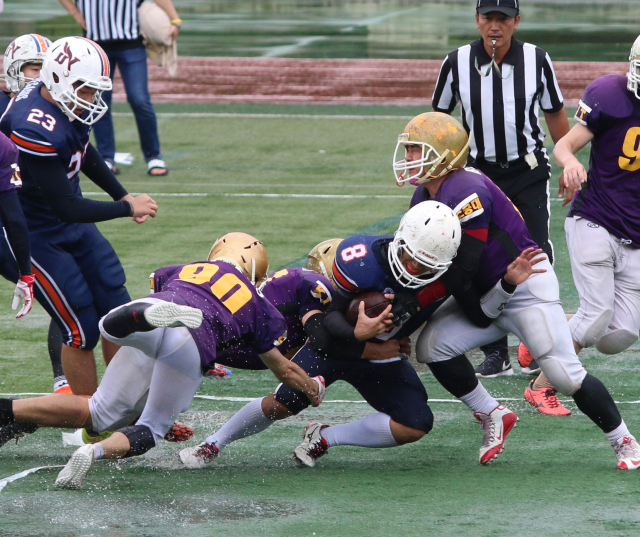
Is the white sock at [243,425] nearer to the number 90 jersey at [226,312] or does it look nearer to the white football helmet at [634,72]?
the number 90 jersey at [226,312]

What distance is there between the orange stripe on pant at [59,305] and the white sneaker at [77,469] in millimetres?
866

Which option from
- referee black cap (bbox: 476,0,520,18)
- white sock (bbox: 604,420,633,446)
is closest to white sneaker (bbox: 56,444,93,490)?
white sock (bbox: 604,420,633,446)

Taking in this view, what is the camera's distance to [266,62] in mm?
15672

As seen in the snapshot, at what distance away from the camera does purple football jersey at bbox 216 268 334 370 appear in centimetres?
405

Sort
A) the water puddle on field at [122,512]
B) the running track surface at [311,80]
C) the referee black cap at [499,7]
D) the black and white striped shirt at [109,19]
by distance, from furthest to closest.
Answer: the running track surface at [311,80], the black and white striped shirt at [109,19], the referee black cap at [499,7], the water puddle on field at [122,512]

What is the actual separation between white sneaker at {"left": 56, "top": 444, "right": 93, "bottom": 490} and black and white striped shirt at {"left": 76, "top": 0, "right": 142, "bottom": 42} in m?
5.99

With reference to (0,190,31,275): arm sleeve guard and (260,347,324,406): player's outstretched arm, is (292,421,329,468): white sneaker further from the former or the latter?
(0,190,31,275): arm sleeve guard

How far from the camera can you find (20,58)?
192 inches

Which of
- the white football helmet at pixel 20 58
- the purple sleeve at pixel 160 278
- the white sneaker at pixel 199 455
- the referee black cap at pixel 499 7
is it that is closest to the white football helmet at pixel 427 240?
the purple sleeve at pixel 160 278

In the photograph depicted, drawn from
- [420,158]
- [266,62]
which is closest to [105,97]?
[420,158]

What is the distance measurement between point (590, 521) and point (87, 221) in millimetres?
2303

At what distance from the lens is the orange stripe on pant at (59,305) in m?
4.25

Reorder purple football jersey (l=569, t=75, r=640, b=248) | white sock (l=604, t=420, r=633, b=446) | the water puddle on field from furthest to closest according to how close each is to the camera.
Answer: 1. purple football jersey (l=569, t=75, r=640, b=248)
2. white sock (l=604, t=420, r=633, b=446)
3. the water puddle on field

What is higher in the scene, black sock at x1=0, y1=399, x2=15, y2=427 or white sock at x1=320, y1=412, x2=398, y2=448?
Answer: black sock at x1=0, y1=399, x2=15, y2=427
